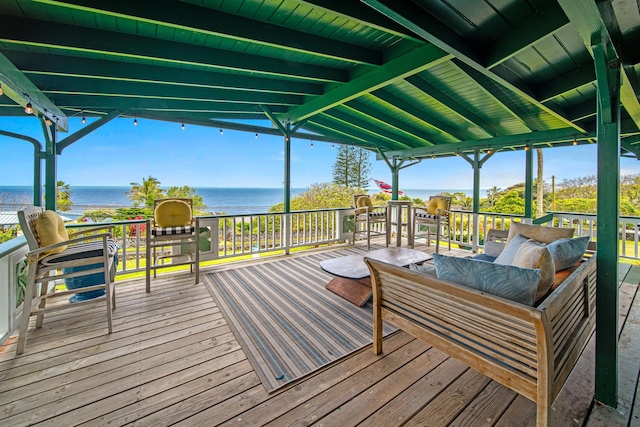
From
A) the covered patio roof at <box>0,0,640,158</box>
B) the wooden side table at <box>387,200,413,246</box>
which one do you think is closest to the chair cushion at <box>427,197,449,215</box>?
the wooden side table at <box>387,200,413,246</box>

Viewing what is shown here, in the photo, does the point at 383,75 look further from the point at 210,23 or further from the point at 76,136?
the point at 76,136

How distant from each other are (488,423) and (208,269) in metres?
3.96

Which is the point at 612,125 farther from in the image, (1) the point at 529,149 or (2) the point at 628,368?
(1) the point at 529,149

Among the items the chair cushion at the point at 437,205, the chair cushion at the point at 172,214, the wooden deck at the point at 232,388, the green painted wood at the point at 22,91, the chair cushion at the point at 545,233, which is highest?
the green painted wood at the point at 22,91

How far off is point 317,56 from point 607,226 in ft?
10.3

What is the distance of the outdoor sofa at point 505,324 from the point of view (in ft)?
3.82

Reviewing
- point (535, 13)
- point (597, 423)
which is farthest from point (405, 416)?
point (535, 13)

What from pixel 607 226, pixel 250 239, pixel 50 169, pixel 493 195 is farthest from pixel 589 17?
pixel 493 195

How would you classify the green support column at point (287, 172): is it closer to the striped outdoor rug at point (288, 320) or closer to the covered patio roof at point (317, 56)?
the covered patio roof at point (317, 56)

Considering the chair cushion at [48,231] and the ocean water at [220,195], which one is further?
the ocean water at [220,195]

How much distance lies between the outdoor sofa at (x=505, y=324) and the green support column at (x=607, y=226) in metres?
0.10

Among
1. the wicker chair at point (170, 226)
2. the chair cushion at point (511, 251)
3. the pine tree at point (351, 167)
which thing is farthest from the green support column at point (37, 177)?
the pine tree at point (351, 167)

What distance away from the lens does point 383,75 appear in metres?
3.14

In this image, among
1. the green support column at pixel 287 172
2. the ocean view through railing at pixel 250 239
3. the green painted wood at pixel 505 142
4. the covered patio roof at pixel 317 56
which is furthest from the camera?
the green support column at pixel 287 172
